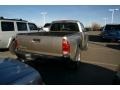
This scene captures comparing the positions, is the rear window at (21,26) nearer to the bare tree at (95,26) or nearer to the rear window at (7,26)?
the rear window at (7,26)

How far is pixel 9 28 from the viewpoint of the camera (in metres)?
15.2

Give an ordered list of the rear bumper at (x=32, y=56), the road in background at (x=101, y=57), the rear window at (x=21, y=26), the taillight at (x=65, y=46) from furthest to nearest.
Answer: the rear window at (x=21, y=26), the road in background at (x=101, y=57), the rear bumper at (x=32, y=56), the taillight at (x=65, y=46)

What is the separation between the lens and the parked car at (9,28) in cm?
1423

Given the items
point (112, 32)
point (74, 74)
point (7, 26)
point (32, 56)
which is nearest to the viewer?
point (74, 74)

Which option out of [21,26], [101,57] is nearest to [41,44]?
[101,57]

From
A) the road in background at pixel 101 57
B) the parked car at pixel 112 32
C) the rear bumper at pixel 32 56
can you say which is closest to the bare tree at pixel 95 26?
the parked car at pixel 112 32

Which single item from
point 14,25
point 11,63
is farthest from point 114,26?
point 11,63

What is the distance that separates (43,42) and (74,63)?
1243mm

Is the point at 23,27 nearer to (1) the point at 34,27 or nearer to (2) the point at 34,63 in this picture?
(1) the point at 34,27

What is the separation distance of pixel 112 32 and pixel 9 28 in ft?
36.4

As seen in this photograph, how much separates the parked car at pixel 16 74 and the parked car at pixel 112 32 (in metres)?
19.6

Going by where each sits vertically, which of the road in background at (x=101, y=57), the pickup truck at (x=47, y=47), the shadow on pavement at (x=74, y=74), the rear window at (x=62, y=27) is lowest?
the road in background at (x=101, y=57)

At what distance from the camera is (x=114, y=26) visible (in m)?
24.0

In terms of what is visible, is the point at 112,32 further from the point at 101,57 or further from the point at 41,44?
the point at 41,44
